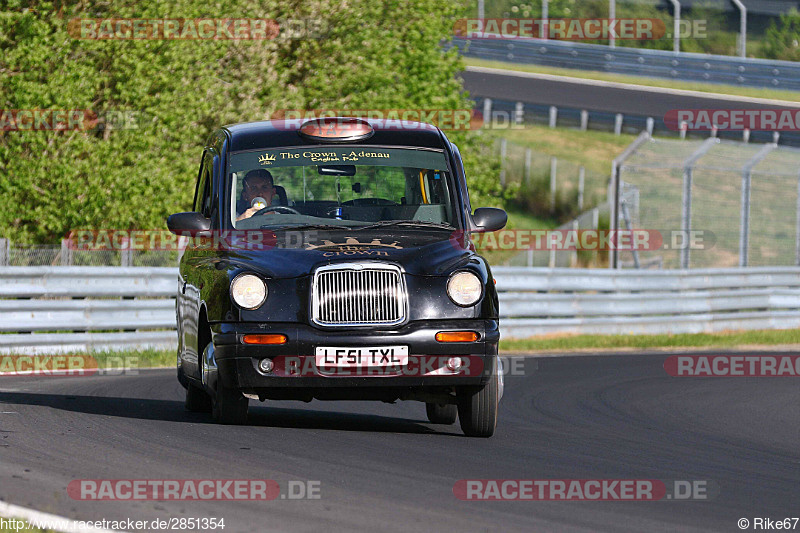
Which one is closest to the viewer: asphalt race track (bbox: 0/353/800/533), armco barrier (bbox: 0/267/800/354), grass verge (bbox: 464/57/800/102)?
asphalt race track (bbox: 0/353/800/533)

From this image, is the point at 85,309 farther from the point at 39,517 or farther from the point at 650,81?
the point at 650,81

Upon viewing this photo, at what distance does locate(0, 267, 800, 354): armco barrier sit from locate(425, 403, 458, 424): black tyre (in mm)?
6857

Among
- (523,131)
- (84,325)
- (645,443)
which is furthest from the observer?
(523,131)

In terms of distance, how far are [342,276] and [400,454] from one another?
117cm

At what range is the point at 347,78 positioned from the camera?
28.0 metres

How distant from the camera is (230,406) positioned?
29.2ft

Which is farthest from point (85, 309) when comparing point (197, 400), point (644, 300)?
point (644, 300)

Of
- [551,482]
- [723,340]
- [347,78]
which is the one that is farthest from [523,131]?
[551,482]

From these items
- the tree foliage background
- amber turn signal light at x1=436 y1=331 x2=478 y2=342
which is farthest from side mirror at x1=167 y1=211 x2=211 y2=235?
the tree foliage background

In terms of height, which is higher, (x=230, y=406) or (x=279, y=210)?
(x=279, y=210)

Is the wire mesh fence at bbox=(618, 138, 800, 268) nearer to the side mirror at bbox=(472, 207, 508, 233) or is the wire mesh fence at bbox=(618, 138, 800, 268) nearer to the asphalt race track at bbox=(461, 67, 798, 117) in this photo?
the asphalt race track at bbox=(461, 67, 798, 117)

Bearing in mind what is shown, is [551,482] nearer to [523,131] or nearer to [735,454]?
[735,454]

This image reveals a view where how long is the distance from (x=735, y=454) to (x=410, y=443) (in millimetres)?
2077

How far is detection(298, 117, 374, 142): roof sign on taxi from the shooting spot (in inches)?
382
